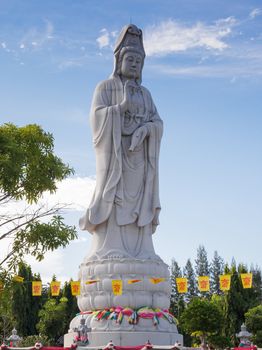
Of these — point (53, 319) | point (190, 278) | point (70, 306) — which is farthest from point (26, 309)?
point (190, 278)

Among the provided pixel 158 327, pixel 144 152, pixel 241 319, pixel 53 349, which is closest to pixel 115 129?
pixel 144 152

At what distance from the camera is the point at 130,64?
20953 mm

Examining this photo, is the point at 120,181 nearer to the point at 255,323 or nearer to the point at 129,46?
the point at 129,46

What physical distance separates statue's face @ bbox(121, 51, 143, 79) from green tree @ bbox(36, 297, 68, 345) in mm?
23778

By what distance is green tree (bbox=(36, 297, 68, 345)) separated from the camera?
4072cm

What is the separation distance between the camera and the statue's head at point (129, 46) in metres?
21.0

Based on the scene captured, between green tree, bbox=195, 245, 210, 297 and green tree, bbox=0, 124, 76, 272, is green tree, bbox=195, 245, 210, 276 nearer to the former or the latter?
green tree, bbox=195, 245, 210, 297

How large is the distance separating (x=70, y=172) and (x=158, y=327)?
5.64 meters

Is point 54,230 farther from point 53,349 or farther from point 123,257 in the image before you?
point 53,349

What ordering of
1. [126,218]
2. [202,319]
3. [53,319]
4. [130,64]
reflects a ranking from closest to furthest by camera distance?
[126,218]
[130,64]
[202,319]
[53,319]

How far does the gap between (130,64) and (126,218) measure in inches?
208

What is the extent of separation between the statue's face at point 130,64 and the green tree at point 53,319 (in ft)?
78.0

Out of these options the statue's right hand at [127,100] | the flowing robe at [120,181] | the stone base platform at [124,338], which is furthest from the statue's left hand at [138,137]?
the stone base platform at [124,338]

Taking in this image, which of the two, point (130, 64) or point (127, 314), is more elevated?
point (130, 64)
